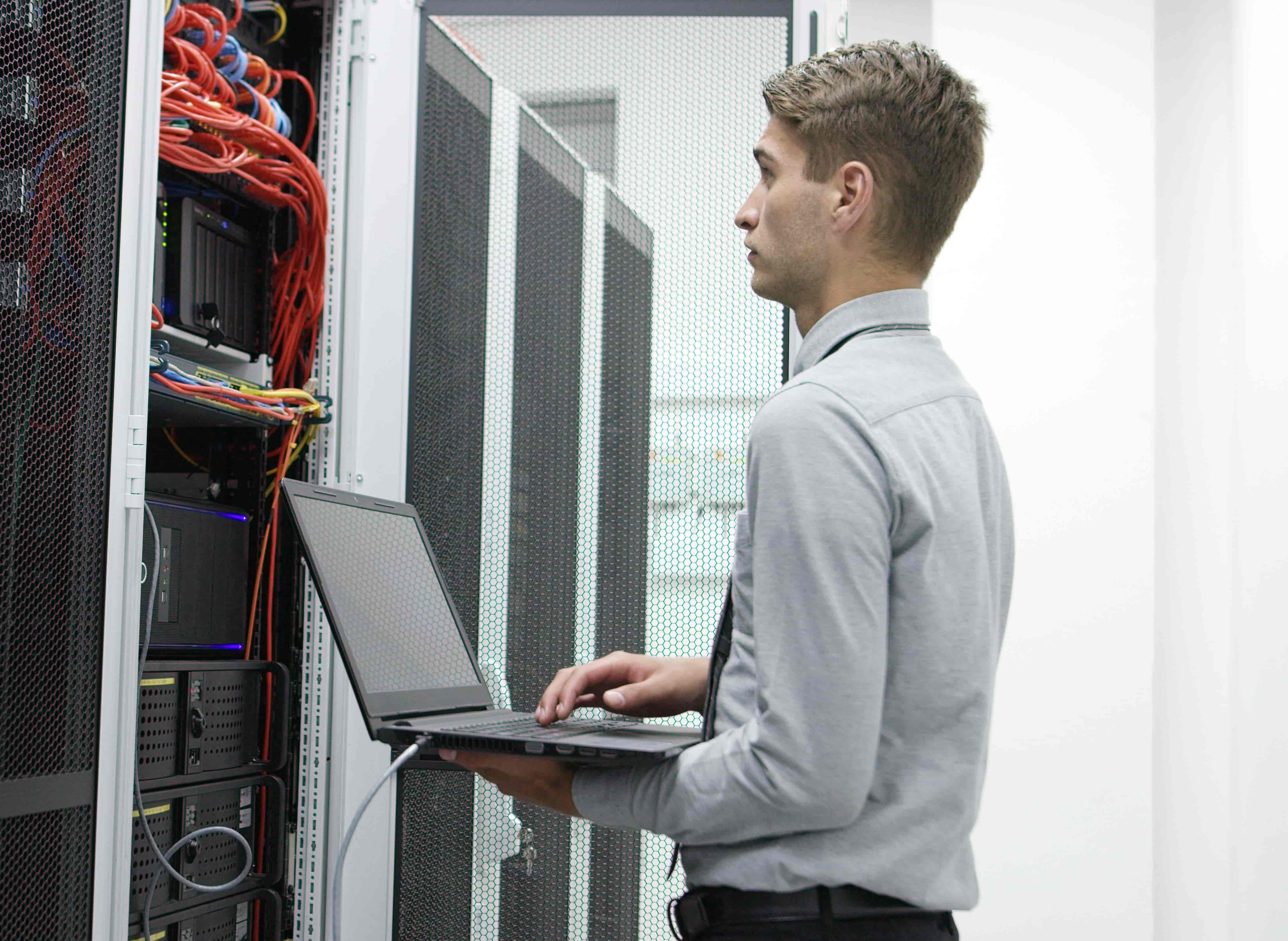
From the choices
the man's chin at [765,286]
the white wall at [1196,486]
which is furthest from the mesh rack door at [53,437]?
the white wall at [1196,486]

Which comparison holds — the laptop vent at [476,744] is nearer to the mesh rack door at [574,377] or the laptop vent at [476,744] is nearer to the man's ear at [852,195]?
the man's ear at [852,195]

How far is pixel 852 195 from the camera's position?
0.95m

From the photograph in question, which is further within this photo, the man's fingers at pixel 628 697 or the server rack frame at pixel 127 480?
the server rack frame at pixel 127 480

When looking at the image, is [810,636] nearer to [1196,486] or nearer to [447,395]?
[447,395]

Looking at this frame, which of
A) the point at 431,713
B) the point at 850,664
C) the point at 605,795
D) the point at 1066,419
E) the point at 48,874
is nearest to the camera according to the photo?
the point at 850,664

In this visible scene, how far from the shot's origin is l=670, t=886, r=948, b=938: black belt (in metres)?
0.81

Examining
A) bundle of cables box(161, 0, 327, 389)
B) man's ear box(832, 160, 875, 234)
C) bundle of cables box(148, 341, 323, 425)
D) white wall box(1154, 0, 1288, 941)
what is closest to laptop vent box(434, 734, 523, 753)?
man's ear box(832, 160, 875, 234)

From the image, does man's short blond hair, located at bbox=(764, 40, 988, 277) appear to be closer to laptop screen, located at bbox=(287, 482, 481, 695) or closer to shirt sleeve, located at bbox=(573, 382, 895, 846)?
shirt sleeve, located at bbox=(573, 382, 895, 846)

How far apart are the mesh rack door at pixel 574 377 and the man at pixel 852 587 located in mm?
798

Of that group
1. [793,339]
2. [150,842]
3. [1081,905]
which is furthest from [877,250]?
[1081,905]

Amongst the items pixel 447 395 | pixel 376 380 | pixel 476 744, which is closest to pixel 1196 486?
pixel 447 395

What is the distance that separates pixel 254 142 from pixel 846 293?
1.20m

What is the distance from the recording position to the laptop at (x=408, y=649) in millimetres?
901

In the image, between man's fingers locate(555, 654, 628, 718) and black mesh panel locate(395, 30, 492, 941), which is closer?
man's fingers locate(555, 654, 628, 718)
